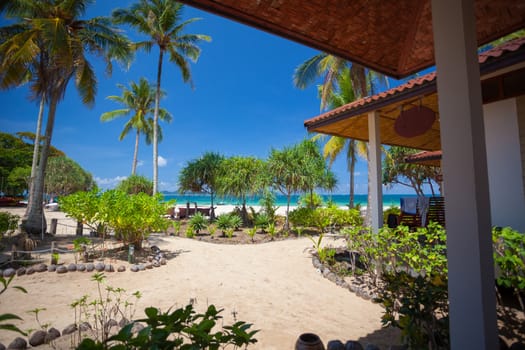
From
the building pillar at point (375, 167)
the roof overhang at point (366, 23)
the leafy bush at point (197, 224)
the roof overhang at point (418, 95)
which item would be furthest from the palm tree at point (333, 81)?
the roof overhang at point (366, 23)

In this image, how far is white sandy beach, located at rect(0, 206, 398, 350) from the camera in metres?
3.03

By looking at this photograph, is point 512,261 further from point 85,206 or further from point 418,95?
point 85,206

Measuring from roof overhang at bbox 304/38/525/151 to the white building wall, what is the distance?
32 centimetres

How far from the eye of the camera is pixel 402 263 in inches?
155

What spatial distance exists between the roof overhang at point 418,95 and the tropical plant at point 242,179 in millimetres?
8470

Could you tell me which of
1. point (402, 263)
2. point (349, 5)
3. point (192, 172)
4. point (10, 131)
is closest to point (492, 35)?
point (349, 5)

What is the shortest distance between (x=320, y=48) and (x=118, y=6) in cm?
1656

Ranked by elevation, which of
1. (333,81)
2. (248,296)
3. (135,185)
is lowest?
(248,296)

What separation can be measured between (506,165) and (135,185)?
25584 mm

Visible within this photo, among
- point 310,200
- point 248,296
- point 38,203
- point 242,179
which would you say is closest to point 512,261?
point 248,296

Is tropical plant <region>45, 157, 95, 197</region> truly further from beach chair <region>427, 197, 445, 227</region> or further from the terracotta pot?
the terracotta pot

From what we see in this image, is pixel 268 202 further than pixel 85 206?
Yes

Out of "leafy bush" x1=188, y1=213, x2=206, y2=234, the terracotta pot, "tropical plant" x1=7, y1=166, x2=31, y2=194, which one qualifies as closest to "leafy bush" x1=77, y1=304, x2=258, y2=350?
the terracotta pot

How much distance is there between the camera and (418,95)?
3971 mm
